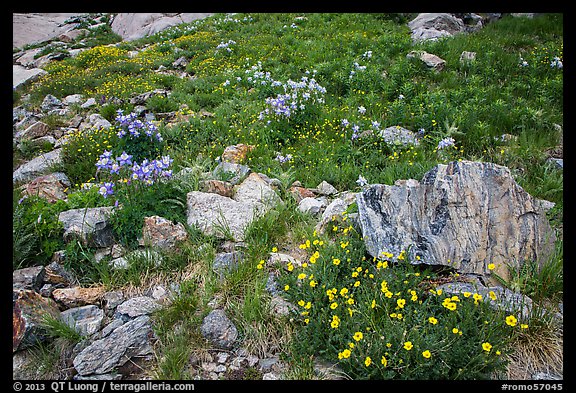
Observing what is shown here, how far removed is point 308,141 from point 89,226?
426 cm

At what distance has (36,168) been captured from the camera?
287 inches

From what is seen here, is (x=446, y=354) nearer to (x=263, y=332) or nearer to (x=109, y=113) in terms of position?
(x=263, y=332)

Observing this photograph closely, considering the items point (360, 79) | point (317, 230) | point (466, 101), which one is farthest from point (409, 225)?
point (360, 79)

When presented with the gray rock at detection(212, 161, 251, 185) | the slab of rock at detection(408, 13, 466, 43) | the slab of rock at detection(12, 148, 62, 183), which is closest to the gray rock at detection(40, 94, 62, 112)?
the slab of rock at detection(12, 148, 62, 183)

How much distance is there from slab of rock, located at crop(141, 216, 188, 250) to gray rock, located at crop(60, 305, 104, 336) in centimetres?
92

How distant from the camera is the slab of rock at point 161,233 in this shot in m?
4.46

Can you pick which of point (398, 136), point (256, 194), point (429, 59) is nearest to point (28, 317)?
point (256, 194)

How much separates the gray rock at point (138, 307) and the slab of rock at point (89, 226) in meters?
1.04

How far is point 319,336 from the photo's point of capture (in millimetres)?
3412

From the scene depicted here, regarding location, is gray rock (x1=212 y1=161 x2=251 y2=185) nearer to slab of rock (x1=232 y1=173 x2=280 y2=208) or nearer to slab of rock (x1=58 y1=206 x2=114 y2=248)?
slab of rock (x1=232 y1=173 x2=280 y2=208)

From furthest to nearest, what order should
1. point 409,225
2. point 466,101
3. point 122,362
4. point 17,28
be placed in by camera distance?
point 17,28, point 466,101, point 409,225, point 122,362

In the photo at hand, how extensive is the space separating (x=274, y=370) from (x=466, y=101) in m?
7.26

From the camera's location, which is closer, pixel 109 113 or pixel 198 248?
pixel 198 248

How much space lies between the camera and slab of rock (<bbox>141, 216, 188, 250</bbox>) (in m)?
4.46
